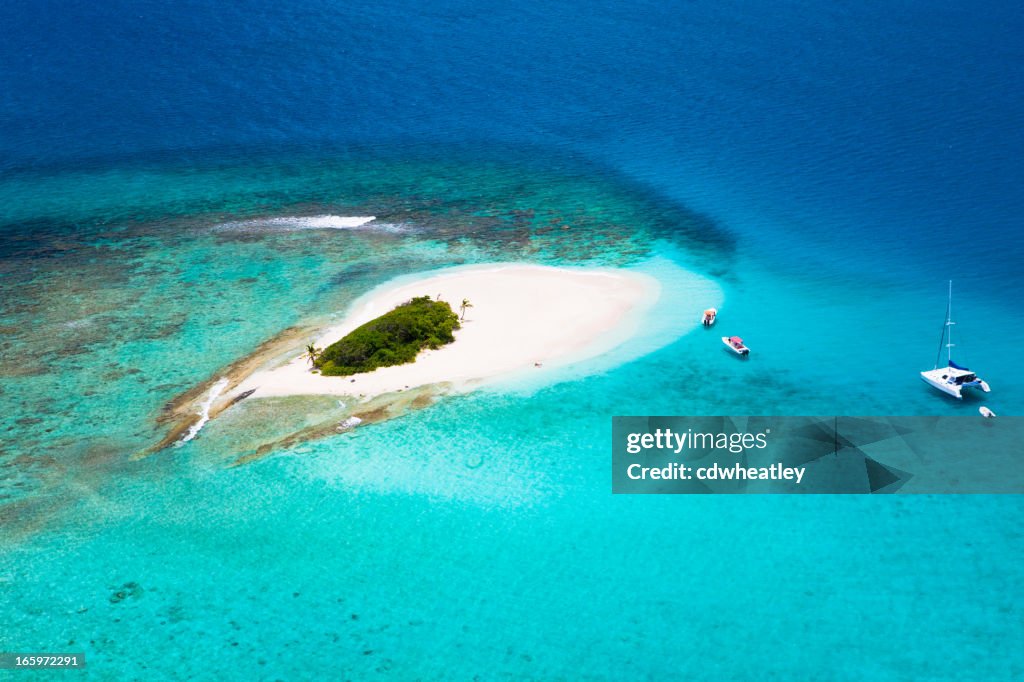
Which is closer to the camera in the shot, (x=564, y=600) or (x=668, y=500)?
(x=564, y=600)

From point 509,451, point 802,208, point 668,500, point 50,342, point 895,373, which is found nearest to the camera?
point 668,500

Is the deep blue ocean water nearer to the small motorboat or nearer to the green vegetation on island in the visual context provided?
the small motorboat

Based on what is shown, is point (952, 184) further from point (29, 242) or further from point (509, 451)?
point (29, 242)

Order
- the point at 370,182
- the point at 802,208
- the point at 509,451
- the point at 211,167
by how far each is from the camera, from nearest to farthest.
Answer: the point at 509,451
the point at 802,208
the point at 370,182
the point at 211,167

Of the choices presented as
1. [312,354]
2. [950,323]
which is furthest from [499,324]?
[950,323]

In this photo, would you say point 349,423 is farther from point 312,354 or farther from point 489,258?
point 489,258

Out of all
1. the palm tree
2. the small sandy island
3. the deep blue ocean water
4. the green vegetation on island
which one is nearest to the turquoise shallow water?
the deep blue ocean water

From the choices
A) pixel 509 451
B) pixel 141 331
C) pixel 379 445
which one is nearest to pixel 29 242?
pixel 141 331
